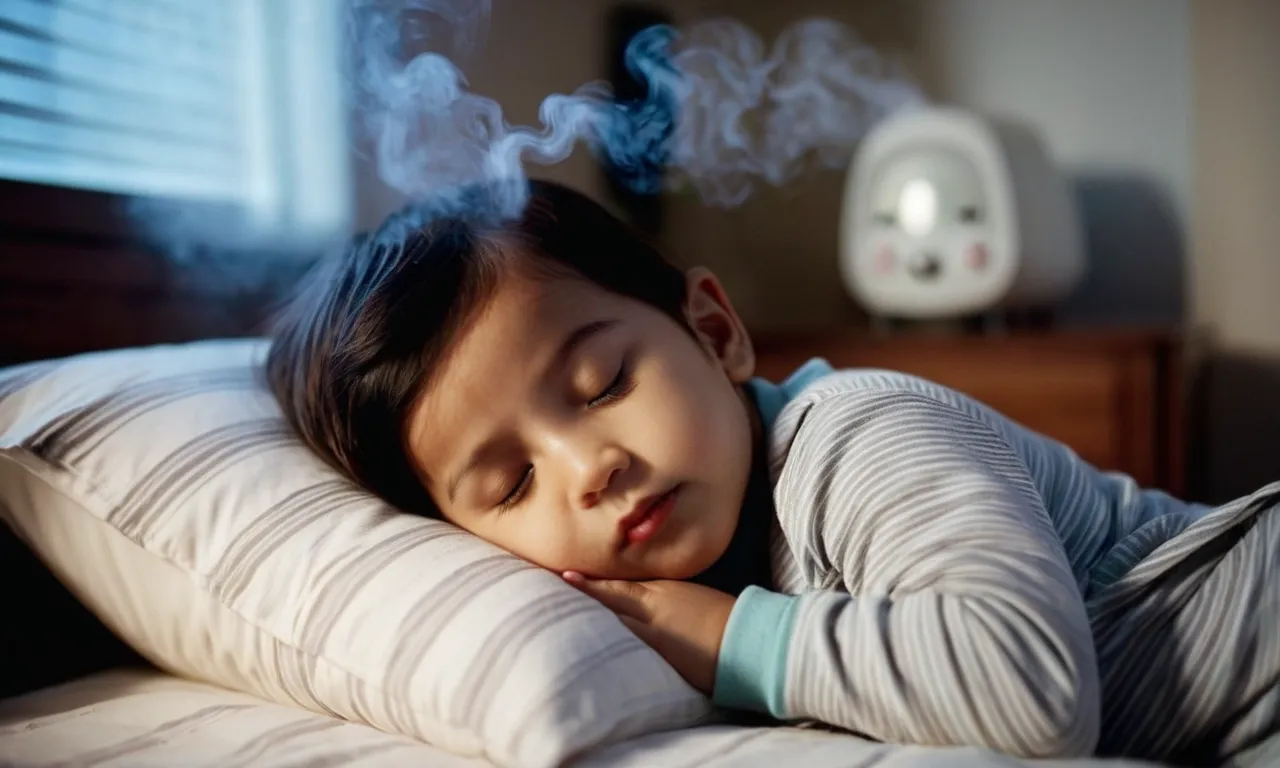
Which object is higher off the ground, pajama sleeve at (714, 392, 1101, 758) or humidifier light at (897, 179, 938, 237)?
humidifier light at (897, 179, 938, 237)

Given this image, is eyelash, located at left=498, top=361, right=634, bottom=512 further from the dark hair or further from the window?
the window

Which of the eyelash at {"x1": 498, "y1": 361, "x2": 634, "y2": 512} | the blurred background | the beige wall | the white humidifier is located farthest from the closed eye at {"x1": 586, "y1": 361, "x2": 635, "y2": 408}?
the beige wall

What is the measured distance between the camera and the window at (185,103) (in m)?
1.43

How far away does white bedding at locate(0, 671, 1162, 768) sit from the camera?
2.01 ft

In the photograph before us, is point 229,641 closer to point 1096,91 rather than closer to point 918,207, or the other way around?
point 918,207

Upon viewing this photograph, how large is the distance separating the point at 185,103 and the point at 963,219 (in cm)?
142

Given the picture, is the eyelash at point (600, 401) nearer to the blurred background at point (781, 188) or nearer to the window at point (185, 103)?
the blurred background at point (781, 188)

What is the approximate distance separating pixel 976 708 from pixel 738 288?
215cm

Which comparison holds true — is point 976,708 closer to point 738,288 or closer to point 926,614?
point 926,614

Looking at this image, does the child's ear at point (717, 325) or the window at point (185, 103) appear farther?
the window at point (185, 103)

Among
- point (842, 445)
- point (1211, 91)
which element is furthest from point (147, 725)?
point (1211, 91)

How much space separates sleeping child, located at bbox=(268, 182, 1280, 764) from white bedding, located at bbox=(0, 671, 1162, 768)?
1.1 inches

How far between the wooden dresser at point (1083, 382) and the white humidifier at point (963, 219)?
0.16 metres

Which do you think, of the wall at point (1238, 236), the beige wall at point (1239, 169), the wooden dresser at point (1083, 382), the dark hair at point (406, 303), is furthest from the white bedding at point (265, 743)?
the beige wall at point (1239, 169)
